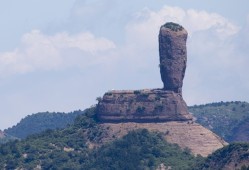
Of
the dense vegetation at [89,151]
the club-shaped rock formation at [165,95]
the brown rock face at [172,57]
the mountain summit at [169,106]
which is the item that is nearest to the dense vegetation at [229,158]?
the dense vegetation at [89,151]

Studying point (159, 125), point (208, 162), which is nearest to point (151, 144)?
point (159, 125)

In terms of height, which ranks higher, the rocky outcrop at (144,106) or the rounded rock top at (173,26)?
the rounded rock top at (173,26)

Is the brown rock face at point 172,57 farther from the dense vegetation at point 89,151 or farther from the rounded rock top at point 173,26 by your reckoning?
the dense vegetation at point 89,151

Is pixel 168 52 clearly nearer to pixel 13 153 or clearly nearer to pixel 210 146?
pixel 210 146

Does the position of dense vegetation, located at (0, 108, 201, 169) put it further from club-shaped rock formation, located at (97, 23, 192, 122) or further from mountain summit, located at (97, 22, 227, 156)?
club-shaped rock formation, located at (97, 23, 192, 122)

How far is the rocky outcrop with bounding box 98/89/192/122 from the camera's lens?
174m

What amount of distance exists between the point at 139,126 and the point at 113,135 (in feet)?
12.0

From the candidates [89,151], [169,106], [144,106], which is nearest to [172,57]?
[169,106]

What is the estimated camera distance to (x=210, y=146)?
569 feet

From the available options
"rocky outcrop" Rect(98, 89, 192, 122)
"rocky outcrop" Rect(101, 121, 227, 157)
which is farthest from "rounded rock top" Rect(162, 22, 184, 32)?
"rocky outcrop" Rect(101, 121, 227, 157)

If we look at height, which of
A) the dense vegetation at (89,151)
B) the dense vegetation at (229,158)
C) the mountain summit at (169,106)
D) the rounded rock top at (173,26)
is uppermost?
the rounded rock top at (173,26)

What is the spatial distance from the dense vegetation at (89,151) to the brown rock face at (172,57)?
7.16 metres

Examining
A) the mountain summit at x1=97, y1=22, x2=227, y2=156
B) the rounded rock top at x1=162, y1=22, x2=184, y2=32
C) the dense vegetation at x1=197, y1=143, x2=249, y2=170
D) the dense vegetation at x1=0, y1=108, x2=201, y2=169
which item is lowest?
the dense vegetation at x1=197, y1=143, x2=249, y2=170

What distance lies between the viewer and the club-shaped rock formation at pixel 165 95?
572 ft
